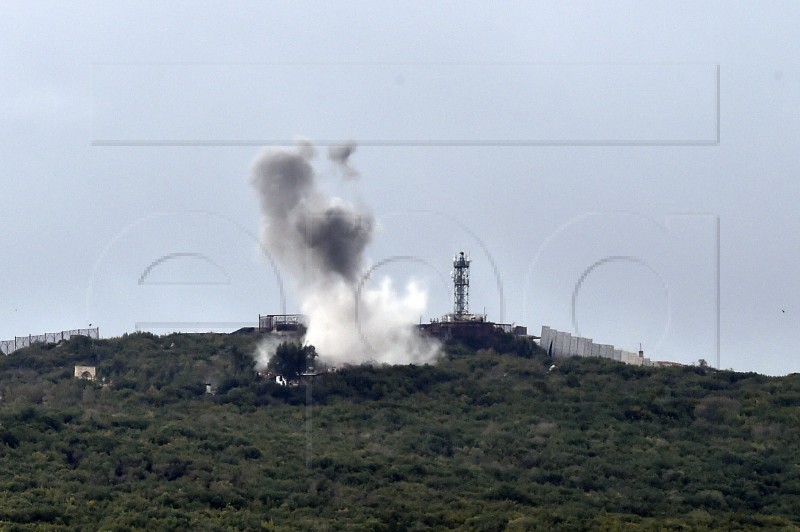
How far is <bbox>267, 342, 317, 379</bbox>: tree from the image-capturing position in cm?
12488

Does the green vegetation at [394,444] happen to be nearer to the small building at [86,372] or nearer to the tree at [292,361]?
the small building at [86,372]

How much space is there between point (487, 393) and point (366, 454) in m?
20.4

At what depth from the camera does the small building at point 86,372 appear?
424ft

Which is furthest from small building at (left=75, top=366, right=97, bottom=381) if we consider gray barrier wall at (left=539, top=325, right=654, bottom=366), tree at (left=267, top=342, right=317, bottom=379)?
gray barrier wall at (left=539, top=325, right=654, bottom=366)

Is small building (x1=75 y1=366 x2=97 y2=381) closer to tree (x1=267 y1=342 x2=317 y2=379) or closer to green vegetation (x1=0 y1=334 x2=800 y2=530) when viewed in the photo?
green vegetation (x1=0 y1=334 x2=800 y2=530)

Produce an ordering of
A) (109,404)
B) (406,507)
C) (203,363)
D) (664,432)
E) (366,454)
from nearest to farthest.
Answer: (406,507), (366,454), (664,432), (109,404), (203,363)

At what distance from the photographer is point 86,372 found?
130 metres

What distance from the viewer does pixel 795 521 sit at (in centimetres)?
9362

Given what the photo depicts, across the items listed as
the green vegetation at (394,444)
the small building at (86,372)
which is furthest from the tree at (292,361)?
the small building at (86,372)

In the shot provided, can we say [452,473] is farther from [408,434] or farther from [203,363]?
[203,363]

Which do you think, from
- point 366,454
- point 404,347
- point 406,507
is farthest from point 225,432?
point 404,347

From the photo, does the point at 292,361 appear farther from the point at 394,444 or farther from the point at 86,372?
the point at 394,444

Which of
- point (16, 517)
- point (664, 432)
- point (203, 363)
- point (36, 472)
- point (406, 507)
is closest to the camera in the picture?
point (16, 517)

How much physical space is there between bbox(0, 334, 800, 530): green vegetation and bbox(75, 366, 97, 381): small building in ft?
2.37
